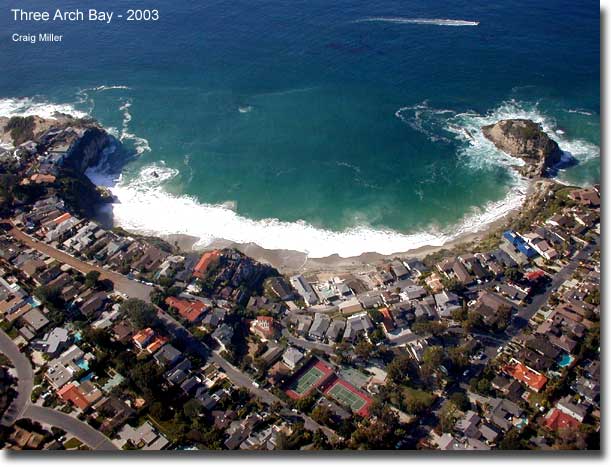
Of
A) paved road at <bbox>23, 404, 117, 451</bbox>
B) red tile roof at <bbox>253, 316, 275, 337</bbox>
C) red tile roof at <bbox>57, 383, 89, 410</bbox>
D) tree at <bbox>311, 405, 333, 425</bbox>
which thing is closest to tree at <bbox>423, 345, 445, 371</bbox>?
tree at <bbox>311, 405, 333, 425</bbox>

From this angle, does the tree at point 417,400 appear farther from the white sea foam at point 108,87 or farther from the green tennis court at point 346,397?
the white sea foam at point 108,87

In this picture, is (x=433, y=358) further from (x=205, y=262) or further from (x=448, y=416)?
(x=205, y=262)

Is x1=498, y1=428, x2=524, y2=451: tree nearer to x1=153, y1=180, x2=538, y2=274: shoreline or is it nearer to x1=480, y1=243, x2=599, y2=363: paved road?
x1=480, y1=243, x2=599, y2=363: paved road

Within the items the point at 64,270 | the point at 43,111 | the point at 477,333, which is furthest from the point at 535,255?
the point at 43,111

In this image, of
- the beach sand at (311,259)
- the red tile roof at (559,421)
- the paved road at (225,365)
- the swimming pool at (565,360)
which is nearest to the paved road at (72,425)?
the paved road at (225,365)

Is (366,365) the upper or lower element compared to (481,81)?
lower

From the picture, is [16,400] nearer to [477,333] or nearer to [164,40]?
[477,333]

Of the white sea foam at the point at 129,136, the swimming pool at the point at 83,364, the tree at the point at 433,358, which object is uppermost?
the white sea foam at the point at 129,136
